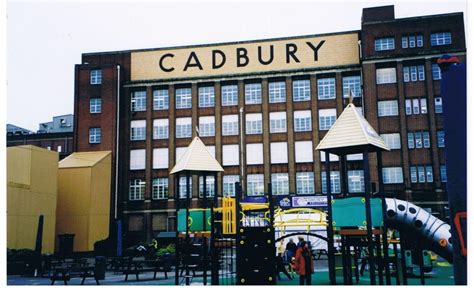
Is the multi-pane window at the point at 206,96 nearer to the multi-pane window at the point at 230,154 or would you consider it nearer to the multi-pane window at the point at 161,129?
the multi-pane window at the point at 161,129

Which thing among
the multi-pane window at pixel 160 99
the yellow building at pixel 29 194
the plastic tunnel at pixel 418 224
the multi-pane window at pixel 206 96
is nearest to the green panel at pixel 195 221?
the plastic tunnel at pixel 418 224

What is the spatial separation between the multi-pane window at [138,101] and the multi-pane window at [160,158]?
4.72 metres

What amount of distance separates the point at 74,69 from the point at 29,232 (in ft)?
77.4

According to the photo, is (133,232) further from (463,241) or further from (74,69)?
(463,241)

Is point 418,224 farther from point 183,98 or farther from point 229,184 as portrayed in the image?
point 183,98

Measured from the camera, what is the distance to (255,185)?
165 ft

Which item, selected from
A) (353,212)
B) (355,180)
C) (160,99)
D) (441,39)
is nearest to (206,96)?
(160,99)

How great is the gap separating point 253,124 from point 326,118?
725cm

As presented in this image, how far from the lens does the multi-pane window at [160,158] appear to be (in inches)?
2064

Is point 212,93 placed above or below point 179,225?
above

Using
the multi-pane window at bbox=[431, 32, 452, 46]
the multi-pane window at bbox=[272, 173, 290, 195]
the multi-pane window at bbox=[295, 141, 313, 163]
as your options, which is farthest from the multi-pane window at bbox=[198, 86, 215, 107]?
the multi-pane window at bbox=[431, 32, 452, 46]

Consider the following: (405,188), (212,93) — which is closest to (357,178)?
(405,188)

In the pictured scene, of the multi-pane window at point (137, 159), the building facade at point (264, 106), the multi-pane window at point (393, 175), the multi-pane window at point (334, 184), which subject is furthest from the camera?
the multi-pane window at point (137, 159)

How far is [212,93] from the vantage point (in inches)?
2079
